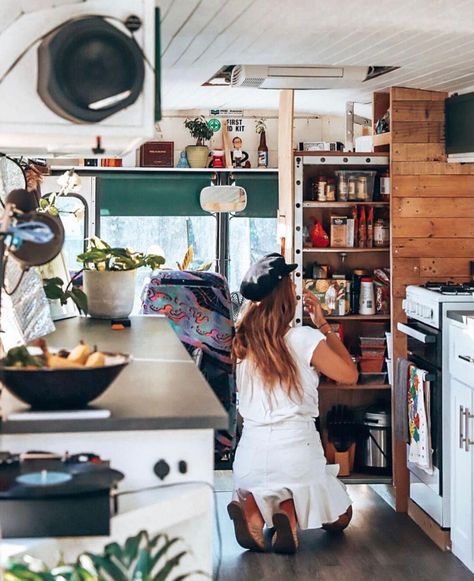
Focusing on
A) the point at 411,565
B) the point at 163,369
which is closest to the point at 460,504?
the point at 411,565

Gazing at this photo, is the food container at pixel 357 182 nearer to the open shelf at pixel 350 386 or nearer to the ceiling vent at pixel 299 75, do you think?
the ceiling vent at pixel 299 75

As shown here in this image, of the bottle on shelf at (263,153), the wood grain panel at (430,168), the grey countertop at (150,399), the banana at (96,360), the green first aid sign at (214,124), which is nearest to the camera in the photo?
the grey countertop at (150,399)

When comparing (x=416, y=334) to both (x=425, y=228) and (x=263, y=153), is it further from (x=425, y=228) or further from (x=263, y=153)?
(x=263, y=153)

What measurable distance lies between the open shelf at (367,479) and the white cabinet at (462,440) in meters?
1.11

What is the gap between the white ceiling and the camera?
3686 millimetres

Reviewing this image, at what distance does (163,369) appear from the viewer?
308cm

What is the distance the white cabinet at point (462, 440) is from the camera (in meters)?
4.59

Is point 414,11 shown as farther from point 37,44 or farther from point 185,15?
point 37,44

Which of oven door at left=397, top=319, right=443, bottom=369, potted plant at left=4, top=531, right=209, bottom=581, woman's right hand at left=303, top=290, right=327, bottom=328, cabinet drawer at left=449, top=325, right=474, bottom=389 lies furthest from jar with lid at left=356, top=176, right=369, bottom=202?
potted plant at left=4, top=531, right=209, bottom=581

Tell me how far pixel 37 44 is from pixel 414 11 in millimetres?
1733

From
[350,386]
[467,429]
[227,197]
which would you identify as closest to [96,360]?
[467,429]

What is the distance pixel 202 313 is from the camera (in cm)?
570

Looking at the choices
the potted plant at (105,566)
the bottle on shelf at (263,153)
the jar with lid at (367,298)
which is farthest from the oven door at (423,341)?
the bottle on shelf at (263,153)

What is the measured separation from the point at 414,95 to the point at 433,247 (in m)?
0.93
